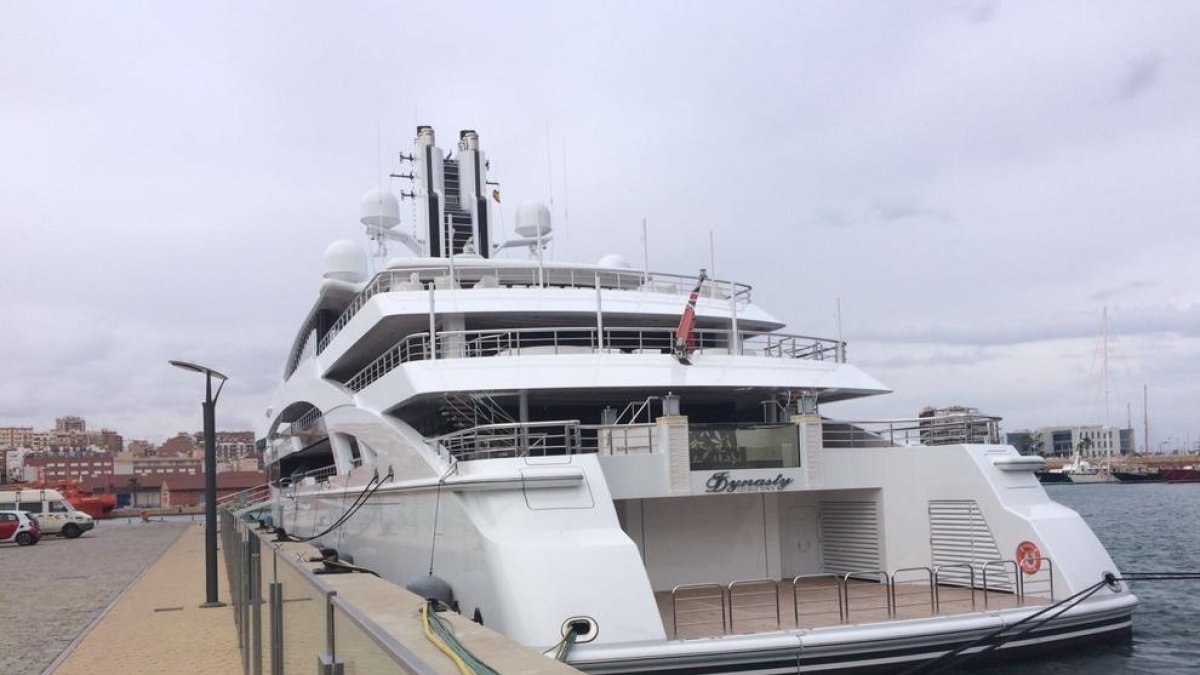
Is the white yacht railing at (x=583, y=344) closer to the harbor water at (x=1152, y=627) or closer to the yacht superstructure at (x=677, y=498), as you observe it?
the yacht superstructure at (x=677, y=498)

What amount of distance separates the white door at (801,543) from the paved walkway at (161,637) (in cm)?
698

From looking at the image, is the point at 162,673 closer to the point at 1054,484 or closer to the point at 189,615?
the point at 189,615

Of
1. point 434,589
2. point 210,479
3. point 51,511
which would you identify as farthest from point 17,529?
point 434,589

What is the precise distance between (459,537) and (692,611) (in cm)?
269

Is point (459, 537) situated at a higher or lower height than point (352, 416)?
lower

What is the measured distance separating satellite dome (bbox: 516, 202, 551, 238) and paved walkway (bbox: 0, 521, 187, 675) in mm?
10953

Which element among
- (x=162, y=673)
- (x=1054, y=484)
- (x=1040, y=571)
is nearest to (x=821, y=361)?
(x=1040, y=571)

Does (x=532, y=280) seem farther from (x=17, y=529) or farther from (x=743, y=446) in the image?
(x=17, y=529)

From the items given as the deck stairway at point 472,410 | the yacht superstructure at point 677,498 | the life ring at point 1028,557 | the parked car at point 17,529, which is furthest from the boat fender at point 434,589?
the parked car at point 17,529

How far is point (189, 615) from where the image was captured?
14.9 meters

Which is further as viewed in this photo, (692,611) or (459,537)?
(692,611)

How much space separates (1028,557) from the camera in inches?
448

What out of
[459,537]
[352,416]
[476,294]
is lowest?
[459,537]

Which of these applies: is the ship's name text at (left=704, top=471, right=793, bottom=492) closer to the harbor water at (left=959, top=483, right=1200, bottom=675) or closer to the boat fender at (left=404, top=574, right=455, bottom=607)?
the harbor water at (left=959, top=483, right=1200, bottom=675)
